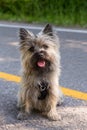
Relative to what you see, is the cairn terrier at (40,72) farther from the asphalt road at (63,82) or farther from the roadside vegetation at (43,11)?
the roadside vegetation at (43,11)

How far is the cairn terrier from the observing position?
614 cm

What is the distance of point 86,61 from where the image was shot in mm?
9109

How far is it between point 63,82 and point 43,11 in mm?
6442

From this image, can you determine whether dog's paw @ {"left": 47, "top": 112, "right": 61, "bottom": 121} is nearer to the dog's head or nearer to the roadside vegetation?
the dog's head

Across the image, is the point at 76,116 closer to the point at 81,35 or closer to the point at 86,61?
the point at 86,61

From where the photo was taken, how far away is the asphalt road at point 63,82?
625cm

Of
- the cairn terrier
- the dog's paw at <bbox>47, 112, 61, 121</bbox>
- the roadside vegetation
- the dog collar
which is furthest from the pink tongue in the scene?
the roadside vegetation

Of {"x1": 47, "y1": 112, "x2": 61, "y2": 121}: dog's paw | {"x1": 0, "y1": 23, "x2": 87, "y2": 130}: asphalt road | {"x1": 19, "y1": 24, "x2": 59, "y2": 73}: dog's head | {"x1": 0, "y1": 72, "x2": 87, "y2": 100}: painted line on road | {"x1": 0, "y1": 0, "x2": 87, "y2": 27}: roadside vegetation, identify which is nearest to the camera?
{"x1": 19, "y1": 24, "x2": 59, "y2": 73}: dog's head

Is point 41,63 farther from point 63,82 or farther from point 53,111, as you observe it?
point 63,82

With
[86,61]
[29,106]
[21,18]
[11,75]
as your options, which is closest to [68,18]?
[21,18]

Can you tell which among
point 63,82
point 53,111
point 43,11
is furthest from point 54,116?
point 43,11

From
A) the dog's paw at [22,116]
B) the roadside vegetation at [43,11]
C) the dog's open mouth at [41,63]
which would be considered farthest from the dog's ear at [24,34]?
the roadside vegetation at [43,11]

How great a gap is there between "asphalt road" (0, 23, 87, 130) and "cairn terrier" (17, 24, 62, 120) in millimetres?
147

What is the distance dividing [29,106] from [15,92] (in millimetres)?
921
